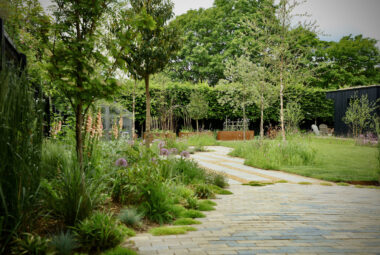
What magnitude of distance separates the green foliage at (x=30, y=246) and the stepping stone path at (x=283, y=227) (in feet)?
2.25

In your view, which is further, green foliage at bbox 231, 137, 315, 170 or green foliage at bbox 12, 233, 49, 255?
green foliage at bbox 231, 137, 315, 170

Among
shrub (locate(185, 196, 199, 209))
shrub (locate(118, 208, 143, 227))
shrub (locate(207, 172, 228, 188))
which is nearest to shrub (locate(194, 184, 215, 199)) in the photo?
shrub (locate(185, 196, 199, 209))

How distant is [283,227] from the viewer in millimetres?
2713

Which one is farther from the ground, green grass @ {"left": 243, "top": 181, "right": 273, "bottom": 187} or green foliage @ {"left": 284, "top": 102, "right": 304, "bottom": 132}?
green foliage @ {"left": 284, "top": 102, "right": 304, "bottom": 132}

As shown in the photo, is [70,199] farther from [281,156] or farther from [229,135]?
[229,135]

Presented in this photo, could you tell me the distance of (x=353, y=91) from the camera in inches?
700

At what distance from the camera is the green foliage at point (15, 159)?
1846mm

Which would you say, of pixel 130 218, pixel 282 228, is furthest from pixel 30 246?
pixel 282 228

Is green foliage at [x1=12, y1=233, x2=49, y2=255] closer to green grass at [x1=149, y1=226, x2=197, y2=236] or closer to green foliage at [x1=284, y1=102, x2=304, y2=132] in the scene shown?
green grass at [x1=149, y1=226, x2=197, y2=236]

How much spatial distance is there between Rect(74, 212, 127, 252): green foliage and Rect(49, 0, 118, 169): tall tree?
25.6 inches

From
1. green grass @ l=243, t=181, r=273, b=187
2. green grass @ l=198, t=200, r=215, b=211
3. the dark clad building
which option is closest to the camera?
green grass @ l=198, t=200, r=215, b=211

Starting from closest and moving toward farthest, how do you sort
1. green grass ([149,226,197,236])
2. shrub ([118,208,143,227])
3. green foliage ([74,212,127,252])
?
green foliage ([74,212,127,252]) < green grass ([149,226,197,236]) < shrub ([118,208,143,227])

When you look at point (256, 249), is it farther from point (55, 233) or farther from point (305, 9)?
point (305, 9)

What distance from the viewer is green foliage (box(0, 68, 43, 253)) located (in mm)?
1846
